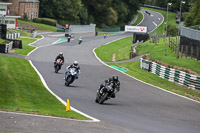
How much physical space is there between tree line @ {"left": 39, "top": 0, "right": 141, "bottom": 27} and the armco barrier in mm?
80195

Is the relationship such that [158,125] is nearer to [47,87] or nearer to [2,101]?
[2,101]

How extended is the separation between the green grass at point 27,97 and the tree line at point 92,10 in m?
93.3

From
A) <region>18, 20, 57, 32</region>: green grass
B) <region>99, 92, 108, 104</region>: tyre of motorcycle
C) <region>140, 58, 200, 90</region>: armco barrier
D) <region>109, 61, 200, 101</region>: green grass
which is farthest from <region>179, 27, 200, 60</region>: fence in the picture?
<region>18, 20, 57, 32</region>: green grass

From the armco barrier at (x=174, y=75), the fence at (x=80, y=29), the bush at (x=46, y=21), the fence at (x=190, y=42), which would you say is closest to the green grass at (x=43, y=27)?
the bush at (x=46, y=21)

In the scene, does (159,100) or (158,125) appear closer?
(158,125)

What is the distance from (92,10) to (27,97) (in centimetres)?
11693

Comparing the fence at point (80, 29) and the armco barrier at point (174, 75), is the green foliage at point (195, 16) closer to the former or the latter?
the fence at point (80, 29)

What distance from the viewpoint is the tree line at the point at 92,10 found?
122 meters

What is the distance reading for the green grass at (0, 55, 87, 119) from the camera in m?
17.3

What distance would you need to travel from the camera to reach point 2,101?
18.8 metres

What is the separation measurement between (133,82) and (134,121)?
1581 centimetres

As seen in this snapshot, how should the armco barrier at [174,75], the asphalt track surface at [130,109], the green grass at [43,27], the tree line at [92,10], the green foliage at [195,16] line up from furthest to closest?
the tree line at [92,10], the green grass at [43,27], the green foliage at [195,16], the armco barrier at [174,75], the asphalt track surface at [130,109]

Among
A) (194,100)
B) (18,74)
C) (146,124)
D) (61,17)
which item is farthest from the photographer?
(61,17)

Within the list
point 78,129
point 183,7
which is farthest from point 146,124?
point 183,7
